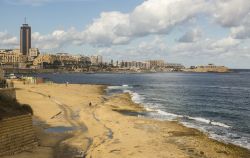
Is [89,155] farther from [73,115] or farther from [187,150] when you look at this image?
[73,115]

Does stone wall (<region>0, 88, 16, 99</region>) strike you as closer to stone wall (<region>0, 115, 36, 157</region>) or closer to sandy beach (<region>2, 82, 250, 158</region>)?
sandy beach (<region>2, 82, 250, 158</region>)

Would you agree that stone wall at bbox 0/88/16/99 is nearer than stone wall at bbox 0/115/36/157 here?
No

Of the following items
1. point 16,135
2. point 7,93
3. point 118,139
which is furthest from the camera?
point 118,139

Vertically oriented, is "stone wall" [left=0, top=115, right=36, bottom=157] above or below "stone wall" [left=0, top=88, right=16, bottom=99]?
below

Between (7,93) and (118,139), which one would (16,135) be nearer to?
(7,93)

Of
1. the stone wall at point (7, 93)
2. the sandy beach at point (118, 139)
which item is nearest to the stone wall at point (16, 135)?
the sandy beach at point (118, 139)

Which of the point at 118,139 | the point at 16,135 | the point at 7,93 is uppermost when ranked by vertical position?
the point at 7,93

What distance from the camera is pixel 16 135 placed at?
27750 millimetres

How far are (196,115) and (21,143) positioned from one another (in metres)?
35.2

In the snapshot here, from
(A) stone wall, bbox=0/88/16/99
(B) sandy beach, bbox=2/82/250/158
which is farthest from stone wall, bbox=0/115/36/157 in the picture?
(A) stone wall, bbox=0/88/16/99

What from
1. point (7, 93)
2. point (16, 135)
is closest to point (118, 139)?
point (7, 93)

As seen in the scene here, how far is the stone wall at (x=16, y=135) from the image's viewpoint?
2667 cm

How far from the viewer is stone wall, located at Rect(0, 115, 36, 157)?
26.7 m

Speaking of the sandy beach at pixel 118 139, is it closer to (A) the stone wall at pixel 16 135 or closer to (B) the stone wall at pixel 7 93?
(A) the stone wall at pixel 16 135
